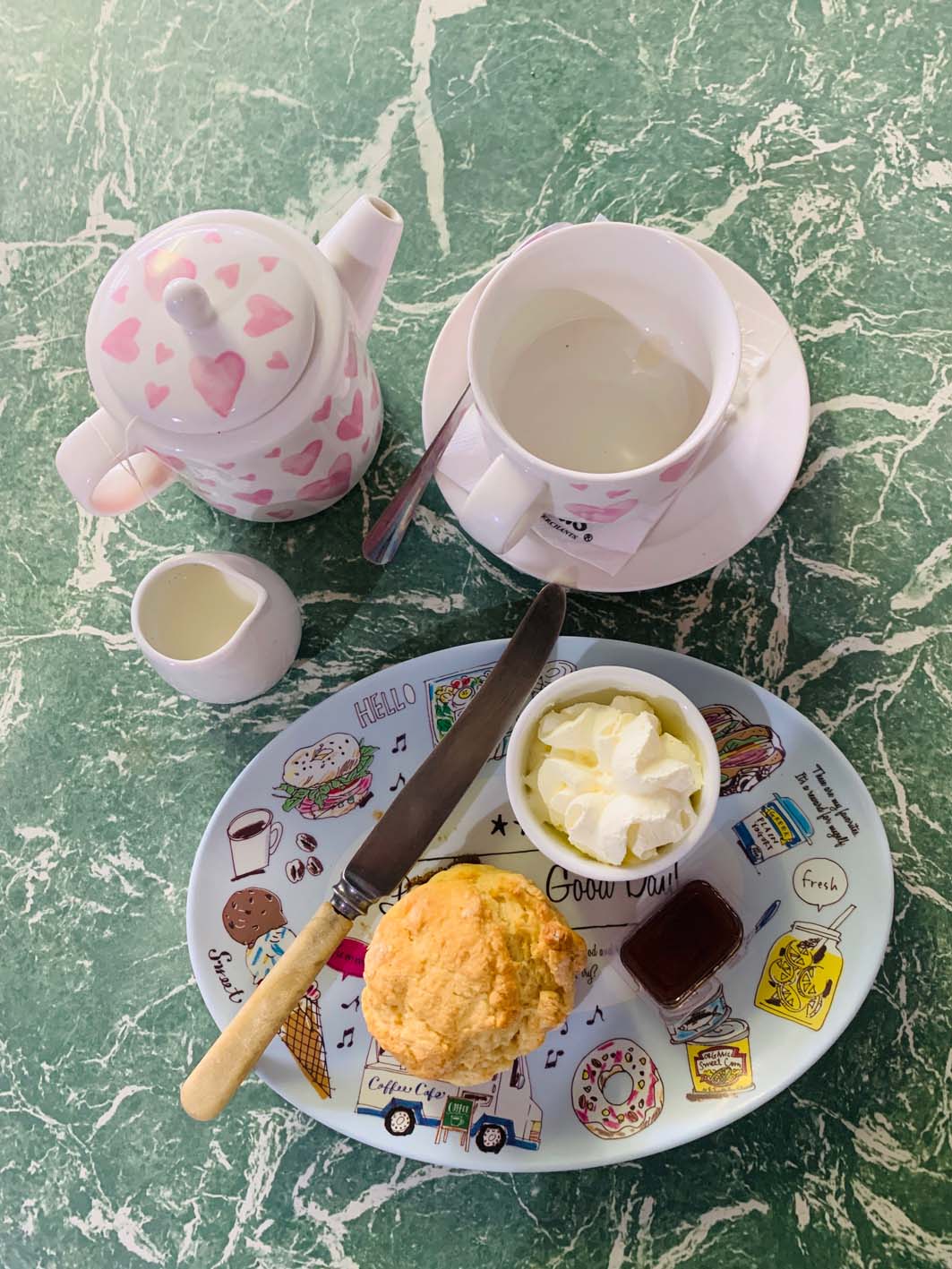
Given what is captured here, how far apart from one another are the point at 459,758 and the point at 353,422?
0.32 meters

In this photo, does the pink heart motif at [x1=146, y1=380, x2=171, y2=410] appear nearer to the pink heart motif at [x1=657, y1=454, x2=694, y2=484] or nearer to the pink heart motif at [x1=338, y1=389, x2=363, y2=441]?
the pink heart motif at [x1=338, y1=389, x2=363, y2=441]

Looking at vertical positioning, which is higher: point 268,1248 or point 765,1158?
point 765,1158

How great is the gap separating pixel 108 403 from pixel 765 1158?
0.93 metres

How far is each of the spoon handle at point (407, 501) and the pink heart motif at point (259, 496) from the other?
0.40 ft

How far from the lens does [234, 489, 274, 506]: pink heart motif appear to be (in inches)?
32.4

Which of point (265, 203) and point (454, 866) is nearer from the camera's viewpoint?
point (454, 866)

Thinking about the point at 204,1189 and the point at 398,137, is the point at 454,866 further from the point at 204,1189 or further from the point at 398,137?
the point at 398,137

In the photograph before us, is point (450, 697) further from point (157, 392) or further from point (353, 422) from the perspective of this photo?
point (157, 392)

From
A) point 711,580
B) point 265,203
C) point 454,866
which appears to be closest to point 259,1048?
point 454,866

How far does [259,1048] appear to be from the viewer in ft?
2.75

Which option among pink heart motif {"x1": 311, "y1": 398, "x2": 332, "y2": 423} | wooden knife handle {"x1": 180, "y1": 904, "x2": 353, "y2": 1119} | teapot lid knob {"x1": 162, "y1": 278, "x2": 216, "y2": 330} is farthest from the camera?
wooden knife handle {"x1": 180, "y1": 904, "x2": 353, "y2": 1119}

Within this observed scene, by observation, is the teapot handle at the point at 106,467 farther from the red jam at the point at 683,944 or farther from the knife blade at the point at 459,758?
the red jam at the point at 683,944

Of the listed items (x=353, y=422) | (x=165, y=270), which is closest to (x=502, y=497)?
(x=353, y=422)

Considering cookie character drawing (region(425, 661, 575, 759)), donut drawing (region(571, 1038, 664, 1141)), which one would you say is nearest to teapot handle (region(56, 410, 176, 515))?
cookie character drawing (region(425, 661, 575, 759))
